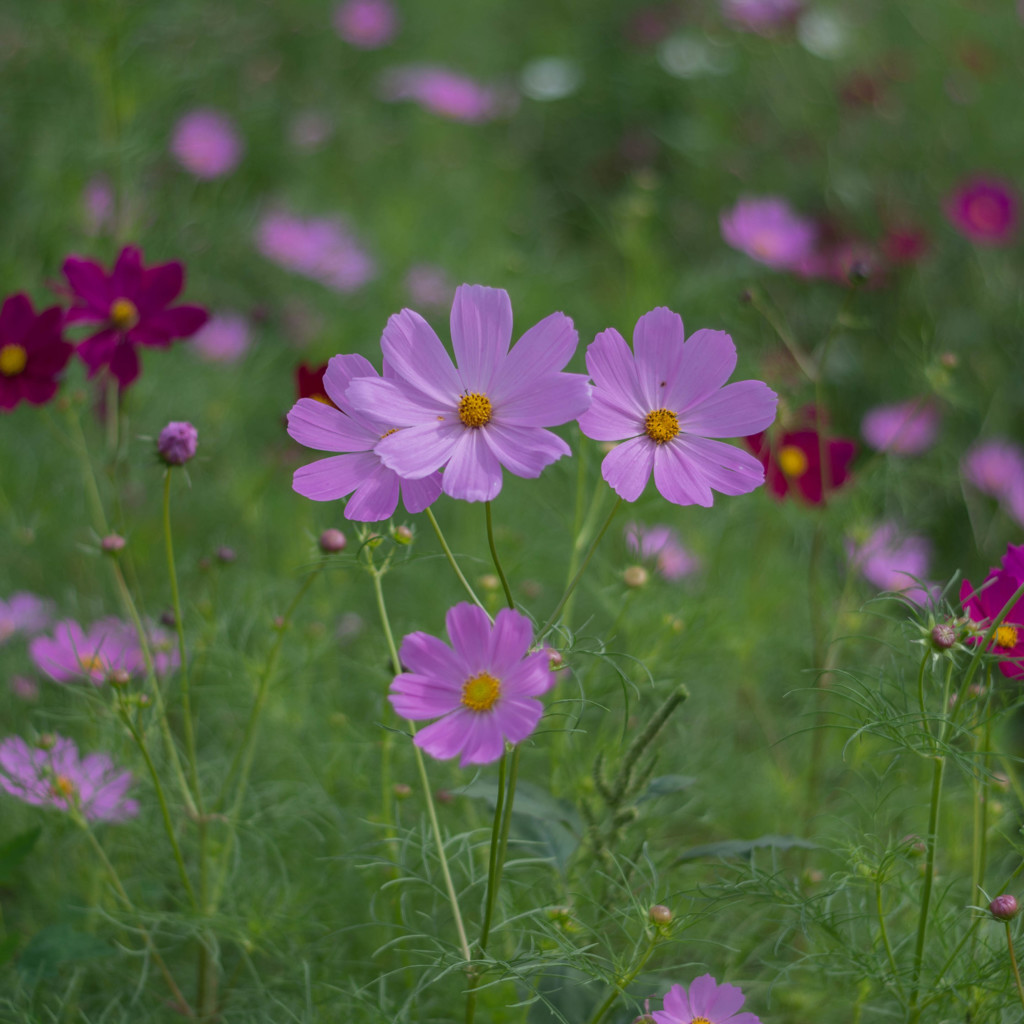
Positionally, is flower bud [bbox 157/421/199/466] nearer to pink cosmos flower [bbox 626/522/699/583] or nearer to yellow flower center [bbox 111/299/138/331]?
yellow flower center [bbox 111/299/138/331]

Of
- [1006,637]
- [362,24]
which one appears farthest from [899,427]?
[362,24]

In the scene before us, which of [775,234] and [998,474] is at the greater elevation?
[775,234]

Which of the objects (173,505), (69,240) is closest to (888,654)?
(173,505)

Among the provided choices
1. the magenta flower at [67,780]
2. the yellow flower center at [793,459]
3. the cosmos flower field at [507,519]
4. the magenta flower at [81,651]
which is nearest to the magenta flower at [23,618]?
the cosmos flower field at [507,519]

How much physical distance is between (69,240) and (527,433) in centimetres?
167

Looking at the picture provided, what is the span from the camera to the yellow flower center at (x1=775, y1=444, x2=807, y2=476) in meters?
1.30

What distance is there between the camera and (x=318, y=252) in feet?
7.14

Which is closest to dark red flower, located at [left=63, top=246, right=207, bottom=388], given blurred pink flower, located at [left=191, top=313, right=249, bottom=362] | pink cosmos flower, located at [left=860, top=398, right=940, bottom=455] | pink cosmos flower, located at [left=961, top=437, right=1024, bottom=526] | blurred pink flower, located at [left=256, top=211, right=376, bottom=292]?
blurred pink flower, located at [left=191, top=313, right=249, bottom=362]

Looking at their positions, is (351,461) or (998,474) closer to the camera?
(351,461)

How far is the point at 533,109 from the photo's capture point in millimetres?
3033

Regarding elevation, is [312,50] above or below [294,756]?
above

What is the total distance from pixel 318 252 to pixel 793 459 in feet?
4.19

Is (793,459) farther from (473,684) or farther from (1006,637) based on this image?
(473,684)

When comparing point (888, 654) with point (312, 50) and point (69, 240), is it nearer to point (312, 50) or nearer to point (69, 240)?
point (69, 240)
